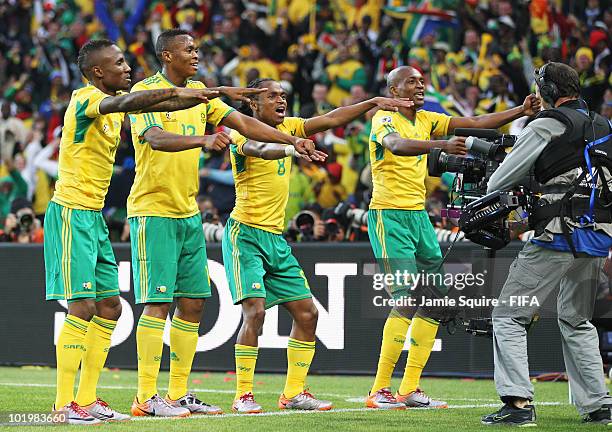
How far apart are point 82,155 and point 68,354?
136 centimetres

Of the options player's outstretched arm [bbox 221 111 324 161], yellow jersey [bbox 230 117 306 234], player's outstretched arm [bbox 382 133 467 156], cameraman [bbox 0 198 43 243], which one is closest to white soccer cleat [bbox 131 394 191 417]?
yellow jersey [bbox 230 117 306 234]

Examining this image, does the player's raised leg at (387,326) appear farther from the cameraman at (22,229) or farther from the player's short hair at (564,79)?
the cameraman at (22,229)

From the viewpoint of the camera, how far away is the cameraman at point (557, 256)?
295 inches

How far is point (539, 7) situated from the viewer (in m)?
16.6

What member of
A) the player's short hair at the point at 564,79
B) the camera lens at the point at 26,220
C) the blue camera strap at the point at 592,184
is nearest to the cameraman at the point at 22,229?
the camera lens at the point at 26,220

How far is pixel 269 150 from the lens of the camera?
26.9ft

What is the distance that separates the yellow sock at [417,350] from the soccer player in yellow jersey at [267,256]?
75 cm

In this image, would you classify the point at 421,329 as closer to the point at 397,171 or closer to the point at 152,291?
the point at 397,171

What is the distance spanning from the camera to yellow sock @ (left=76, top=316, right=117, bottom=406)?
7.86m

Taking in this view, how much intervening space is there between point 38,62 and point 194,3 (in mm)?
3142

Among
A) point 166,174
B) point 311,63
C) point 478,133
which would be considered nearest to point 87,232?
point 166,174

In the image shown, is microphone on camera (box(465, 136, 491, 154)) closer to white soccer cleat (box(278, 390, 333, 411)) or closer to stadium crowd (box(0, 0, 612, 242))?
white soccer cleat (box(278, 390, 333, 411))

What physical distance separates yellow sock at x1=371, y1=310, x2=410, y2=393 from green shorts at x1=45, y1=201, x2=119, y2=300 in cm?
246

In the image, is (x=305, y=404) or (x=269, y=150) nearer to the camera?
(x=269, y=150)
